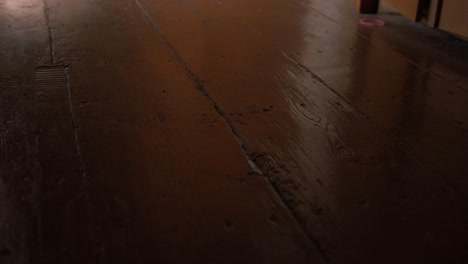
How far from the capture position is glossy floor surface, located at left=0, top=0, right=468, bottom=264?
766 millimetres

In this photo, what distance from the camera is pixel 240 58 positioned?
1490 mm

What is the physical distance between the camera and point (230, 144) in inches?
40.4

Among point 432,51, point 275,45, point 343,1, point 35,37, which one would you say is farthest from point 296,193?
point 343,1

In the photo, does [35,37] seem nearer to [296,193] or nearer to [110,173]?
[110,173]

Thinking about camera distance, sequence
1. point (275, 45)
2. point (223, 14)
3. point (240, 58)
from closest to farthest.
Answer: point (240, 58) < point (275, 45) < point (223, 14)

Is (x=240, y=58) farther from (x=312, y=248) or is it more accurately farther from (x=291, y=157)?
(x=312, y=248)

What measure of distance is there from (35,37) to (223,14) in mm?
648

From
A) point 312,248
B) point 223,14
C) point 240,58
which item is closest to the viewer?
point 312,248

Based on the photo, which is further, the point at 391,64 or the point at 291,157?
the point at 391,64

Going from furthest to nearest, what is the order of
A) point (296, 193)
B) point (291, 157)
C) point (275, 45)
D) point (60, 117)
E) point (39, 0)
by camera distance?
point (39, 0) < point (275, 45) < point (60, 117) < point (291, 157) < point (296, 193)

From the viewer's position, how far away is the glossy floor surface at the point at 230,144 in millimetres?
766

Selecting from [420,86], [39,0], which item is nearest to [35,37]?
[39,0]

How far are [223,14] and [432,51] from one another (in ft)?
2.37

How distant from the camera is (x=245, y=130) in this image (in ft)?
3.55
